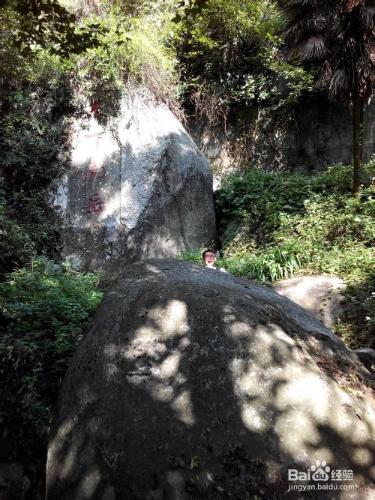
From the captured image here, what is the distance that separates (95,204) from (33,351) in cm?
658

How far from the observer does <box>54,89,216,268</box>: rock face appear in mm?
9344

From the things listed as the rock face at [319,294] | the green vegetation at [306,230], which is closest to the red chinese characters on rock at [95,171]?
the green vegetation at [306,230]

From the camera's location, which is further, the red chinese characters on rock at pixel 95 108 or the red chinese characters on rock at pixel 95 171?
the red chinese characters on rock at pixel 95 108

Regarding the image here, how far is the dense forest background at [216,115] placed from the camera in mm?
5836

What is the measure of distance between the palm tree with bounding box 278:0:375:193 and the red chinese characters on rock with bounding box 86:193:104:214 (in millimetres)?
5806

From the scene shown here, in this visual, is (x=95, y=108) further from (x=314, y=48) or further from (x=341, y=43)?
(x=341, y=43)

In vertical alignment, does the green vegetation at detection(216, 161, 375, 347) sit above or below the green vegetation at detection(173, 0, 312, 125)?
below

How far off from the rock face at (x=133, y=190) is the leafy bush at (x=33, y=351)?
451 cm

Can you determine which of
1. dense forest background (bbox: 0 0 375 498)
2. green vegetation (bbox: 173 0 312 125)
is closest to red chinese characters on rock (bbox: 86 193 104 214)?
dense forest background (bbox: 0 0 375 498)

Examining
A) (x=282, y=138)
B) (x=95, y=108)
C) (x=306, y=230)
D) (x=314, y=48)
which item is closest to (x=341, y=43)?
(x=314, y=48)

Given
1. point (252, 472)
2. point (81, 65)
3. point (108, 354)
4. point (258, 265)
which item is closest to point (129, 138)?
point (81, 65)

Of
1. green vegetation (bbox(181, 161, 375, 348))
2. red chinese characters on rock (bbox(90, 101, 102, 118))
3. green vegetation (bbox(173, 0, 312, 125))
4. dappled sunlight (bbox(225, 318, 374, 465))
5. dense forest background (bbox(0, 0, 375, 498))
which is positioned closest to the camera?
dappled sunlight (bbox(225, 318, 374, 465))

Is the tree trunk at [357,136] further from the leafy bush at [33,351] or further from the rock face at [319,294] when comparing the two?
the leafy bush at [33,351]

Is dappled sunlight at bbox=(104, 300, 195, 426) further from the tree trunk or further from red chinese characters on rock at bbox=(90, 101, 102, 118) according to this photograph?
red chinese characters on rock at bbox=(90, 101, 102, 118)
